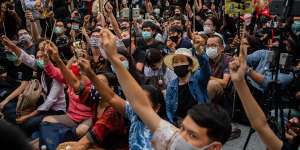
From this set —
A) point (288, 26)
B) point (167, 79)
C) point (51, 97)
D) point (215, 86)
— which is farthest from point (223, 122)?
point (51, 97)

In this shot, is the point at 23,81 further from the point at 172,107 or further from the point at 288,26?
the point at 288,26

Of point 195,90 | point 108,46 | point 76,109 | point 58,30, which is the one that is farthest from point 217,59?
point 58,30

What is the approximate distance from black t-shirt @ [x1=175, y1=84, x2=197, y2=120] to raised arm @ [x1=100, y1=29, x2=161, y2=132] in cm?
136

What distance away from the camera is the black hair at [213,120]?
4.96 feet

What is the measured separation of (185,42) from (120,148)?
10.3 feet

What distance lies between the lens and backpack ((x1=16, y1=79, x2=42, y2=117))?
150 inches

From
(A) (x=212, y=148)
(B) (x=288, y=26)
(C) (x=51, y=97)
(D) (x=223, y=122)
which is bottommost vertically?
(C) (x=51, y=97)

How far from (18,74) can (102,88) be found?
2.81m

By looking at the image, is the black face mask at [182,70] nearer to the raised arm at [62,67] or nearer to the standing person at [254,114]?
the raised arm at [62,67]

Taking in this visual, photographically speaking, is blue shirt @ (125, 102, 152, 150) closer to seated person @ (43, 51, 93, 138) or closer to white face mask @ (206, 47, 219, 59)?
seated person @ (43, 51, 93, 138)

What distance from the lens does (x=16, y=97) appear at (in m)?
4.23

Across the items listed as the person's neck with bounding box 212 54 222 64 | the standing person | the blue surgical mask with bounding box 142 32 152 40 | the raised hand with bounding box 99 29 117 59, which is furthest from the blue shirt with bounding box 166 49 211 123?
the blue surgical mask with bounding box 142 32 152 40

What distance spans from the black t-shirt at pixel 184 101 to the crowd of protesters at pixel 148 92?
0.04 feet

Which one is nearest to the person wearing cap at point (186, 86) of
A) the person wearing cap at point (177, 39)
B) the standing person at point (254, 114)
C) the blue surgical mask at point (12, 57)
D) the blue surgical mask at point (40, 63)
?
the standing person at point (254, 114)
